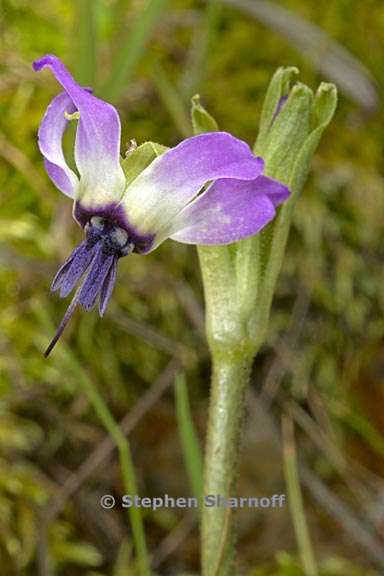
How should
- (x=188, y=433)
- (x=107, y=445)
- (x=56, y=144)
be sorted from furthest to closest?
(x=107, y=445) → (x=188, y=433) → (x=56, y=144)

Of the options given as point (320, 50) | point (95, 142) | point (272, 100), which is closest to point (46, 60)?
point (95, 142)

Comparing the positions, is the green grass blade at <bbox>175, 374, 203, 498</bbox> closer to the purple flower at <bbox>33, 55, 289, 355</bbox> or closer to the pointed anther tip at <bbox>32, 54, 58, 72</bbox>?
the purple flower at <bbox>33, 55, 289, 355</bbox>

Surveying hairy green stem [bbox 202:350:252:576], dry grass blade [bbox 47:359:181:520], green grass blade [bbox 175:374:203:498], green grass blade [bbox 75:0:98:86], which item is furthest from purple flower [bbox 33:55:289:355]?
dry grass blade [bbox 47:359:181:520]

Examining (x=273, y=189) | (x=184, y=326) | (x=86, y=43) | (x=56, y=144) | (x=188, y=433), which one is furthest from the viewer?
(x=184, y=326)

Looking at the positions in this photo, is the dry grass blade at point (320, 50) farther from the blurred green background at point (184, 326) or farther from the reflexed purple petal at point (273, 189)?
the reflexed purple petal at point (273, 189)

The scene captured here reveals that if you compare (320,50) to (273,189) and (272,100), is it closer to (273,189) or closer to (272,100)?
(272,100)

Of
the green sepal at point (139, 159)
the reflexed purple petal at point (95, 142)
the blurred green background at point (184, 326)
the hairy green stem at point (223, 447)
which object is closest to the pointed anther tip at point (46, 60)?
the reflexed purple petal at point (95, 142)
